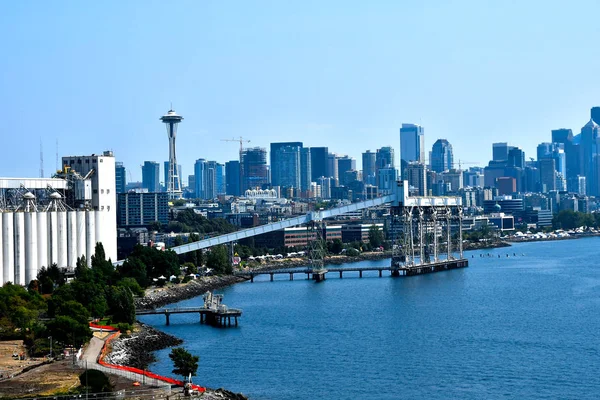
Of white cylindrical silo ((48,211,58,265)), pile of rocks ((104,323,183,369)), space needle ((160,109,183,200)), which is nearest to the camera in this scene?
pile of rocks ((104,323,183,369))

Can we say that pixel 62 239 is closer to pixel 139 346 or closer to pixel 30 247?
pixel 30 247

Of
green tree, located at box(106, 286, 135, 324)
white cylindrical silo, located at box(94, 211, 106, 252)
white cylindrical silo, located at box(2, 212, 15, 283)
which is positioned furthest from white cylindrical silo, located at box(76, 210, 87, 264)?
green tree, located at box(106, 286, 135, 324)

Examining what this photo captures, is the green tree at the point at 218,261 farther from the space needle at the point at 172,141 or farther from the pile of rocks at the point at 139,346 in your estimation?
the space needle at the point at 172,141

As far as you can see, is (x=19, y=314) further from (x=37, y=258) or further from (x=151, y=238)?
(x=151, y=238)

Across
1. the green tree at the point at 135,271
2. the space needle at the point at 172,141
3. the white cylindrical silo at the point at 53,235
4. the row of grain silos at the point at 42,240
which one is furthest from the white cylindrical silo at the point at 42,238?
the space needle at the point at 172,141

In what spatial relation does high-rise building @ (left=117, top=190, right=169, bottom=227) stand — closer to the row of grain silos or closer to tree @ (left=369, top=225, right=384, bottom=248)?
tree @ (left=369, top=225, right=384, bottom=248)

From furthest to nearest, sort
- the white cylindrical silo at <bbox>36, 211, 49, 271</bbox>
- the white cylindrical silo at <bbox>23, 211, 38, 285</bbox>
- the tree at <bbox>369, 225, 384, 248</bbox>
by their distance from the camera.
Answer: the tree at <bbox>369, 225, 384, 248</bbox>, the white cylindrical silo at <bbox>36, 211, 49, 271</bbox>, the white cylindrical silo at <bbox>23, 211, 38, 285</bbox>

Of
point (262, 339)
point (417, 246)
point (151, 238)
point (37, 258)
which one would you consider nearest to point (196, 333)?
point (262, 339)
